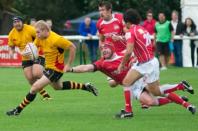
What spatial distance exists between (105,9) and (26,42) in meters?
2.88

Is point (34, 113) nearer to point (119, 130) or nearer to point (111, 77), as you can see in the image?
point (111, 77)

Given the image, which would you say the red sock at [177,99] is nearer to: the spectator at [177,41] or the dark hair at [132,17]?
the dark hair at [132,17]

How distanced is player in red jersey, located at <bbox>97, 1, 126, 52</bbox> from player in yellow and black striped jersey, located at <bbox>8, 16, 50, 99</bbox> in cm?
176

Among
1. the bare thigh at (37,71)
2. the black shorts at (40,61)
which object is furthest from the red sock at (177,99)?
the black shorts at (40,61)

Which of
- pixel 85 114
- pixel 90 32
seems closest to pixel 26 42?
pixel 85 114

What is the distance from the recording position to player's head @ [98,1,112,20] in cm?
1700

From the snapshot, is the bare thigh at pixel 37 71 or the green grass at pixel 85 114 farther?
the bare thigh at pixel 37 71

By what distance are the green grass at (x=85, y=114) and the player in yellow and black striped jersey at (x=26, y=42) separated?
1.85ft

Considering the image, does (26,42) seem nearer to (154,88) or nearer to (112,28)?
(112,28)

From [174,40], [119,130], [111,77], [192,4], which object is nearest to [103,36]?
[111,77]

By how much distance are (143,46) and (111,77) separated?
7.49 ft

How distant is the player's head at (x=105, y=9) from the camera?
17.0 meters

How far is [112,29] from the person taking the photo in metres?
17.6

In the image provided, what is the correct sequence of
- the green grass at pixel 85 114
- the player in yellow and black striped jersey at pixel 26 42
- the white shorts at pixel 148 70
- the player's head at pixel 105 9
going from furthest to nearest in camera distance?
the player in yellow and black striped jersey at pixel 26 42
the player's head at pixel 105 9
the white shorts at pixel 148 70
the green grass at pixel 85 114
